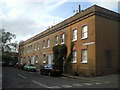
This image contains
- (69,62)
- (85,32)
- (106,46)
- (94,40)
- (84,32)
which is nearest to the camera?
(94,40)

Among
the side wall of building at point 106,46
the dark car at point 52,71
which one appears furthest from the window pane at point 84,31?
the dark car at point 52,71

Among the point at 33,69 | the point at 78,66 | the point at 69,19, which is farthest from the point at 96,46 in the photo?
the point at 33,69

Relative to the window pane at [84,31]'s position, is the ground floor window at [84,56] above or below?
below

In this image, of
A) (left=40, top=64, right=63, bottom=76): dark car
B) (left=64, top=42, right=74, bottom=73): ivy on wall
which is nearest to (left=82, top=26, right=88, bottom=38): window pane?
(left=64, top=42, right=74, bottom=73): ivy on wall

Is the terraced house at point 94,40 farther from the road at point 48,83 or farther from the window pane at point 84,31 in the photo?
the road at point 48,83

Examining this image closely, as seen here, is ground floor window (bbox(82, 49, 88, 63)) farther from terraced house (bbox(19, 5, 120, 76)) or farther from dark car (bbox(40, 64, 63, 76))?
dark car (bbox(40, 64, 63, 76))

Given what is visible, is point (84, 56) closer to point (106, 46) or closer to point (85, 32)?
point (106, 46)

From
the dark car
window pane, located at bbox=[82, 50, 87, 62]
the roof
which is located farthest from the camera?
window pane, located at bbox=[82, 50, 87, 62]

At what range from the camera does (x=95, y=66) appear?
1917cm

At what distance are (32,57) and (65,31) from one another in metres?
17.4

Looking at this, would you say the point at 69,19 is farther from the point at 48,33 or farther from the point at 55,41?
the point at 48,33

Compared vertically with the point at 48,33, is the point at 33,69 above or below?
below

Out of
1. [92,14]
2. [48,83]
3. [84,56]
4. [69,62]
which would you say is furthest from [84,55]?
[48,83]

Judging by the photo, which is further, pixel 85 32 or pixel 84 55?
pixel 85 32
